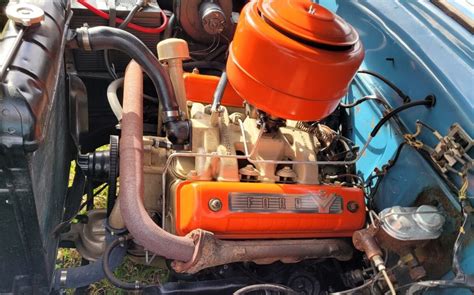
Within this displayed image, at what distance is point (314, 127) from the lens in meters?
1.65

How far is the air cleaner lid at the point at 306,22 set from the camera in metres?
1.15

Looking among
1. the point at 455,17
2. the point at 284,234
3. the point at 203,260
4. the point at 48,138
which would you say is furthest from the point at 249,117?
the point at 455,17

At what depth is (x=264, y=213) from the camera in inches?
51.4

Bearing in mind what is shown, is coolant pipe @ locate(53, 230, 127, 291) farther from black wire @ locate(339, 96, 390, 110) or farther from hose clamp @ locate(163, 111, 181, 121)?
black wire @ locate(339, 96, 390, 110)

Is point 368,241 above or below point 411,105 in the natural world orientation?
below

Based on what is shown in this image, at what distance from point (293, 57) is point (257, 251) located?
1.79ft

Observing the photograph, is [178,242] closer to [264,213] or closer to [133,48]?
[264,213]

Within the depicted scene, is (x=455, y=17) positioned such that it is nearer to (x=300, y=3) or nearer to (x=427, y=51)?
(x=427, y=51)

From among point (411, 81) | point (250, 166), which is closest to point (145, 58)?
point (250, 166)

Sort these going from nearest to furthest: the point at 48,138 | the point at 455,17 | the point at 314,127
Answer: the point at 48,138
the point at 455,17
the point at 314,127

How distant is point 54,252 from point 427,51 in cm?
125

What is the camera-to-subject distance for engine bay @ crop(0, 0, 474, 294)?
114cm

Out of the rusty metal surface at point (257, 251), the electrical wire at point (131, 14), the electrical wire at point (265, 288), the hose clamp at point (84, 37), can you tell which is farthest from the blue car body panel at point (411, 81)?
the hose clamp at point (84, 37)

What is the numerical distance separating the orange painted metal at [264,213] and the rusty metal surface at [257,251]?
0.03 m
